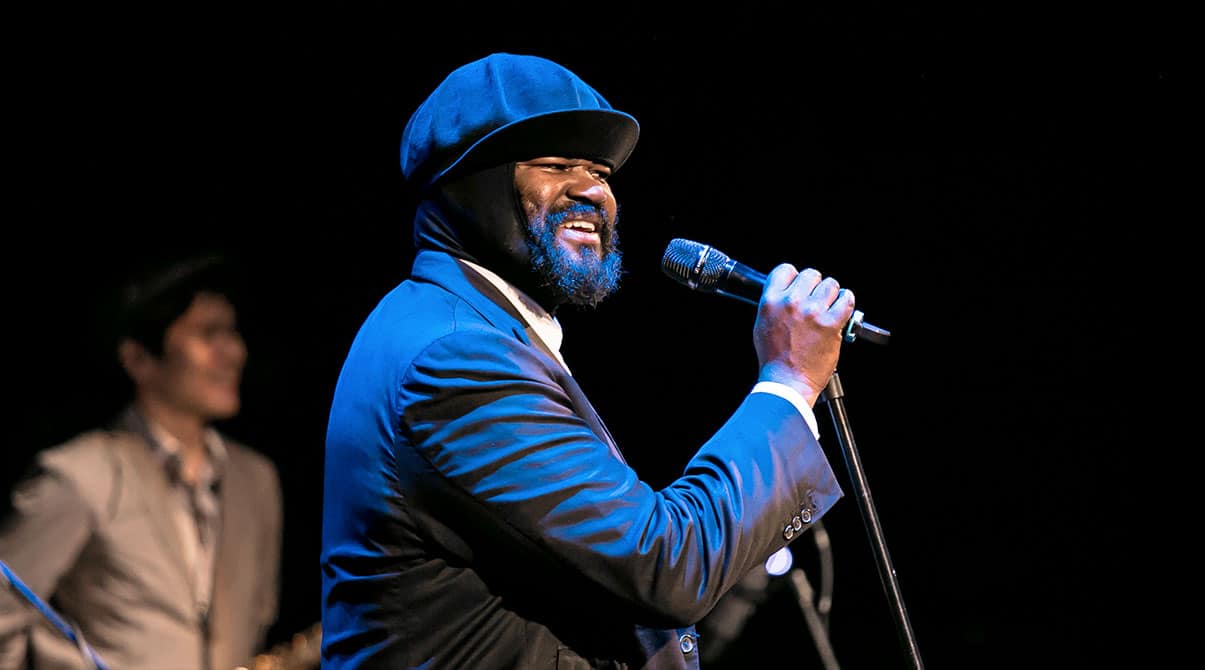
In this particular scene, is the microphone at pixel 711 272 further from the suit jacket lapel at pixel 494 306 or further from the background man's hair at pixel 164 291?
the background man's hair at pixel 164 291

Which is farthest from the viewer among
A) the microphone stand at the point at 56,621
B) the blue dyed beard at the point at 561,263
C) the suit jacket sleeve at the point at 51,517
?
the suit jacket sleeve at the point at 51,517

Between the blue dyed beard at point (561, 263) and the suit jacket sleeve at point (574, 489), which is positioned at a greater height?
the blue dyed beard at point (561, 263)

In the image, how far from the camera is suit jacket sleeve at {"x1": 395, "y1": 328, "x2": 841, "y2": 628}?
1.40 m

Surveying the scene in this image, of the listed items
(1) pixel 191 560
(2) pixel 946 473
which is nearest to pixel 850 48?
(2) pixel 946 473

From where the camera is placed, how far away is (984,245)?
383cm

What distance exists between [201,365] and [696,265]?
240 cm

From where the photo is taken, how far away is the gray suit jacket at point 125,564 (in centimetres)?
327

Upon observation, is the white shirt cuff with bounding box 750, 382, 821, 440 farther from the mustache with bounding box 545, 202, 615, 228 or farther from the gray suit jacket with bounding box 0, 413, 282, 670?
the gray suit jacket with bounding box 0, 413, 282, 670

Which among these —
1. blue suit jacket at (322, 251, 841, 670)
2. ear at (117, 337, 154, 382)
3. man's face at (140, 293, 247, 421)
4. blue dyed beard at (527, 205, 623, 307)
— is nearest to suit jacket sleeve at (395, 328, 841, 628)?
blue suit jacket at (322, 251, 841, 670)

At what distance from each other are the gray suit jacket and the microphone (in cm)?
218

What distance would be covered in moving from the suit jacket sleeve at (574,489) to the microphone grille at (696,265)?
A: 341 mm

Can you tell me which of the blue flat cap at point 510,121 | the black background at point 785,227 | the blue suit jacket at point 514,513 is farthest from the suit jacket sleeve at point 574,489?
the black background at point 785,227

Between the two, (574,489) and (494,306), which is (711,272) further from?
(574,489)

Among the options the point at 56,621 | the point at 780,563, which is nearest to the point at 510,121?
the point at 56,621
